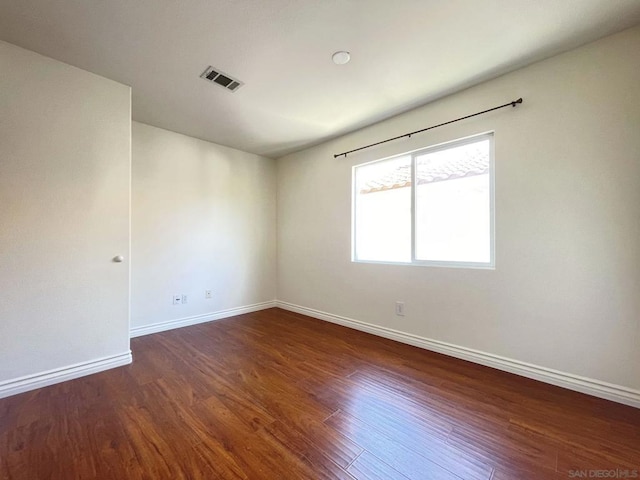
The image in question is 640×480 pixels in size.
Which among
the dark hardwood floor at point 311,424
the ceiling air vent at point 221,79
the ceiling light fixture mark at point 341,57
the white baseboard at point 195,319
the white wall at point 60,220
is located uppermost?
the ceiling air vent at point 221,79

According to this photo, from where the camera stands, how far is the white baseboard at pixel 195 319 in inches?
123

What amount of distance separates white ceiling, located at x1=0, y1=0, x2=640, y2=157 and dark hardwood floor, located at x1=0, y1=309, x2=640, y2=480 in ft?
8.23

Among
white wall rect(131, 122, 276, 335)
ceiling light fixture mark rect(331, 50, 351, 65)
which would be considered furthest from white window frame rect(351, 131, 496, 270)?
white wall rect(131, 122, 276, 335)

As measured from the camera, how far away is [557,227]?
2.02 meters

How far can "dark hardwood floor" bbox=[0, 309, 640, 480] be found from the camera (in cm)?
128

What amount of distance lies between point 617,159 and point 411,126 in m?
1.62

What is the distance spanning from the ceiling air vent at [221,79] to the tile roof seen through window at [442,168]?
72.6 inches

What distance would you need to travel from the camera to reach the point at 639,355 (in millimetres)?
1735

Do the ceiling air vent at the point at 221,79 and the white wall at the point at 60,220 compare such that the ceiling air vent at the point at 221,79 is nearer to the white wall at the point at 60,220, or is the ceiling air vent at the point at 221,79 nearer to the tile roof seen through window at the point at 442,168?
the white wall at the point at 60,220

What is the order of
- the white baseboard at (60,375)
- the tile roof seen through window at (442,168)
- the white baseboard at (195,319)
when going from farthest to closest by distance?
the white baseboard at (195,319) < the tile roof seen through window at (442,168) < the white baseboard at (60,375)

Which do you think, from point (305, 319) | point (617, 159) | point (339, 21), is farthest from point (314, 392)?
point (617, 159)

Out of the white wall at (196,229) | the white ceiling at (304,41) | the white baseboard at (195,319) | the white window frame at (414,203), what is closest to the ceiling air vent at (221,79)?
the white ceiling at (304,41)

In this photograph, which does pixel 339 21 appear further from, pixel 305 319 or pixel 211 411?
pixel 305 319

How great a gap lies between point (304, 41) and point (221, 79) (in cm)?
87
